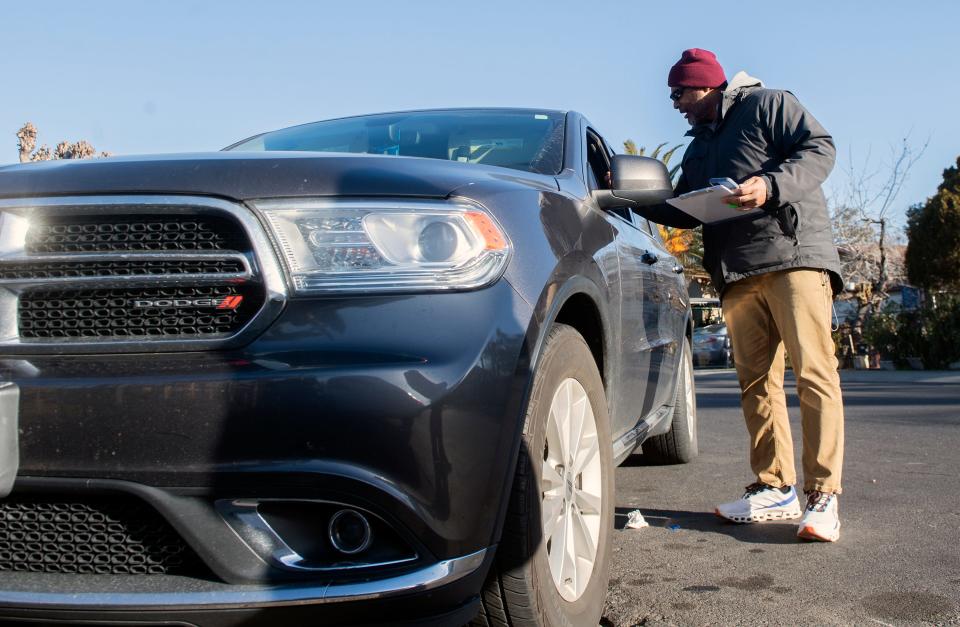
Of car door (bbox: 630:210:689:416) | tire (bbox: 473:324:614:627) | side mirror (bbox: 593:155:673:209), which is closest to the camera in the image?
tire (bbox: 473:324:614:627)

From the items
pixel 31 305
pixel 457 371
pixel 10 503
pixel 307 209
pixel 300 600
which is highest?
pixel 307 209

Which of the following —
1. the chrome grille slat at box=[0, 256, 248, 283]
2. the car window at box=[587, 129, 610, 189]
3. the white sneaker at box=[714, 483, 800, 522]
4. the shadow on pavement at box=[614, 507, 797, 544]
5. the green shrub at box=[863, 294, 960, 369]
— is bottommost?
the green shrub at box=[863, 294, 960, 369]

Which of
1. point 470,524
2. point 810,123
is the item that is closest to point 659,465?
point 810,123

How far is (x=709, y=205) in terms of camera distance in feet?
12.3

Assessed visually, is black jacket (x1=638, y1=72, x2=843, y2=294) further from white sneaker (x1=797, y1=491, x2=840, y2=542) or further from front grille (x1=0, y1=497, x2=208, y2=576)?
front grille (x1=0, y1=497, x2=208, y2=576)

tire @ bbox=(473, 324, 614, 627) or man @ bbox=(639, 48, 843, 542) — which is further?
man @ bbox=(639, 48, 843, 542)

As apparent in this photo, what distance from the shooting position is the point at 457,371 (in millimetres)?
1928

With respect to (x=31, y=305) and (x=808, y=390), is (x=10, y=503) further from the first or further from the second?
(x=808, y=390)

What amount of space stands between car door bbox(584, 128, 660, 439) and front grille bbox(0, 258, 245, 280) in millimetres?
1447

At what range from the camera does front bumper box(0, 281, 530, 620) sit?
187 centimetres

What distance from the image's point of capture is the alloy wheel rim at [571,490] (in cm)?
237

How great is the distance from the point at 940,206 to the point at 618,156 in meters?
25.5

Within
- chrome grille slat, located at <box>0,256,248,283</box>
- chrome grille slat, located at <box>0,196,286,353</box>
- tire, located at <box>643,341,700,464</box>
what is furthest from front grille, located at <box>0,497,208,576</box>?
tire, located at <box>643,341,700,464</box>

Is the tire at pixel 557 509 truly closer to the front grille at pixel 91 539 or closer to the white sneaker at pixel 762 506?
the front grille at pixel 91 539
